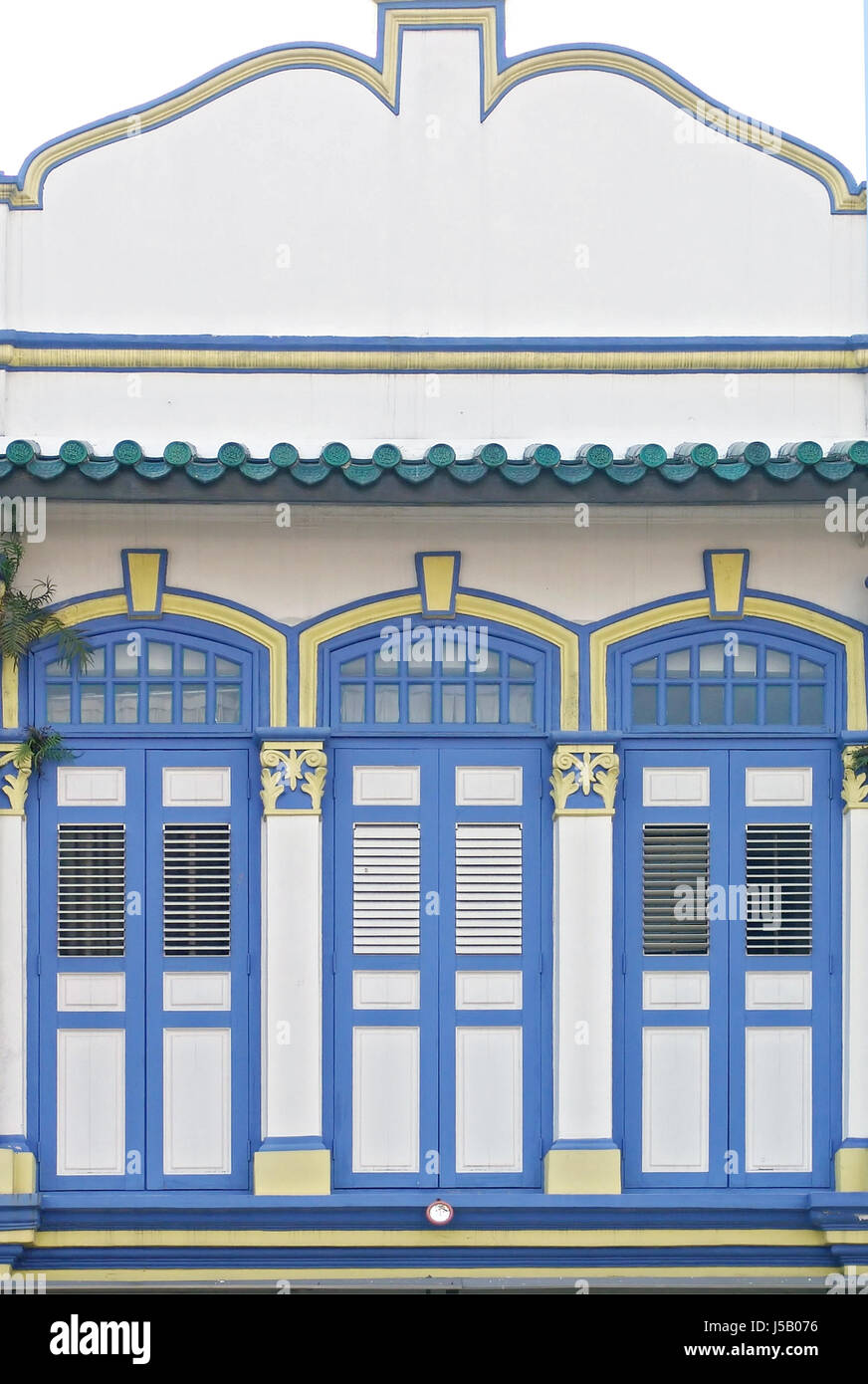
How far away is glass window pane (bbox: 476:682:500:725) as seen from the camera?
8445 mm

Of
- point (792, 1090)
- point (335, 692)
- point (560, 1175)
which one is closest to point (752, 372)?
point (335, 692)

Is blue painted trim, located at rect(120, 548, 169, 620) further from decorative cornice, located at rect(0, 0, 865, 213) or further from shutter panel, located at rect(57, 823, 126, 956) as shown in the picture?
decorative cornice, located at rect(0, 0, 865, 213)

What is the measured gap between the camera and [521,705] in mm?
8469

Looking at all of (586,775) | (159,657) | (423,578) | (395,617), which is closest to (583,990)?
(586,775)

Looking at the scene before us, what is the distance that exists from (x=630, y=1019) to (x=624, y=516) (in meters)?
2.91

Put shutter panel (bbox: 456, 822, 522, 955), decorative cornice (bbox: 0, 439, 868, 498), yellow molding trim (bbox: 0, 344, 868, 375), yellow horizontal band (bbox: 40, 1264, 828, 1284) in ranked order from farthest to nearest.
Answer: yellow molding trim (bbox: 0, 344, 868, 375) < shutter panel (bbox: 456, 822, 522, 955) < yellow horizontal band (bbox: 40, 1264, 828, 1284) < decorative cornice (bbox: 0, 439, 868, 498)

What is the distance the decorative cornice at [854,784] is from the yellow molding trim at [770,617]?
0.59 ft

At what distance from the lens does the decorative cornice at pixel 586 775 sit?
830 cm

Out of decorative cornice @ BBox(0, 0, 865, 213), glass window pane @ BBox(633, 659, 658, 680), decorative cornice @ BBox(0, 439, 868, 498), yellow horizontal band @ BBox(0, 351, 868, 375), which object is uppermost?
decorative cornice @ BBox(0, 0, 865, 213)

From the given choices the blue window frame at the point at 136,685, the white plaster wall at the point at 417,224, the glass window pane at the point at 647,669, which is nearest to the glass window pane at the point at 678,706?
the glass window pane at the point at 647,669

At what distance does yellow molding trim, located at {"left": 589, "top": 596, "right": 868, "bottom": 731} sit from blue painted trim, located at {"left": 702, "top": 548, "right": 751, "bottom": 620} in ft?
0.13

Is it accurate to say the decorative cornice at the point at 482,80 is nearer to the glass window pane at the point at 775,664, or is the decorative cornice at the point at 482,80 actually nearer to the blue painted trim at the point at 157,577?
the blue painted trim at the point at 157,577

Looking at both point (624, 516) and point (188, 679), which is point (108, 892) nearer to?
point (188, 679)

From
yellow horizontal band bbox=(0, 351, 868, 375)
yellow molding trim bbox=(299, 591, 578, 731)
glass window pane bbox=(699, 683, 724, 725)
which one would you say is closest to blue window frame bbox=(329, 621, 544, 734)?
yellow molding trim bbox=(299, 591, 578, 731)
